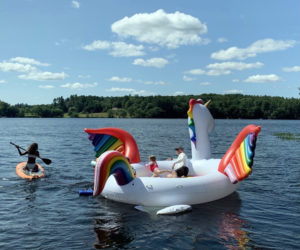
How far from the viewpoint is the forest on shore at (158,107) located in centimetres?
10300

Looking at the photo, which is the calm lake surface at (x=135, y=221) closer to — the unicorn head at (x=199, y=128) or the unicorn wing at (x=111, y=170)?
the unicorn wing at (x=111, y=170)

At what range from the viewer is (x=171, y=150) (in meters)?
23.2

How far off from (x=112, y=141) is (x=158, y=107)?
100 meters

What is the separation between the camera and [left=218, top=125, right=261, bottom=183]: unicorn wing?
8.34m

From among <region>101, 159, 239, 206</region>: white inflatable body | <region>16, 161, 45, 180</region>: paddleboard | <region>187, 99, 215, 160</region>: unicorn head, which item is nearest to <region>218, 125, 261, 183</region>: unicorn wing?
<region>101, 159, 239, 206</region>: white inflatable body

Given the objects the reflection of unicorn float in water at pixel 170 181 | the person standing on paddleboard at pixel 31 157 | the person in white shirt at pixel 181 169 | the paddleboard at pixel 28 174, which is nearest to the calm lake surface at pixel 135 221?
the paddleboard at pixel 28 174

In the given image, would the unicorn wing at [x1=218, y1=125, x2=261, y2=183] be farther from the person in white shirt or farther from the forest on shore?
the forest on shore

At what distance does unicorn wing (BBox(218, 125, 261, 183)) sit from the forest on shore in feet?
309

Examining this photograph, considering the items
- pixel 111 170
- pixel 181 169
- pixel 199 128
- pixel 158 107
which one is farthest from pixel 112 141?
pixel 158 107

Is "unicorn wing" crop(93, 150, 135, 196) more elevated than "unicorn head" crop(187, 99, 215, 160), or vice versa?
"unicorn head" crop(187, 99, 215, 160)

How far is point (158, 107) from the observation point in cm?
11169

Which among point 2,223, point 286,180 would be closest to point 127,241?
point 2,223

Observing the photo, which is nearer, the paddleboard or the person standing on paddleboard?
the paddleboard

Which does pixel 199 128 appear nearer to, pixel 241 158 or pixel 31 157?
pixel 241 158
